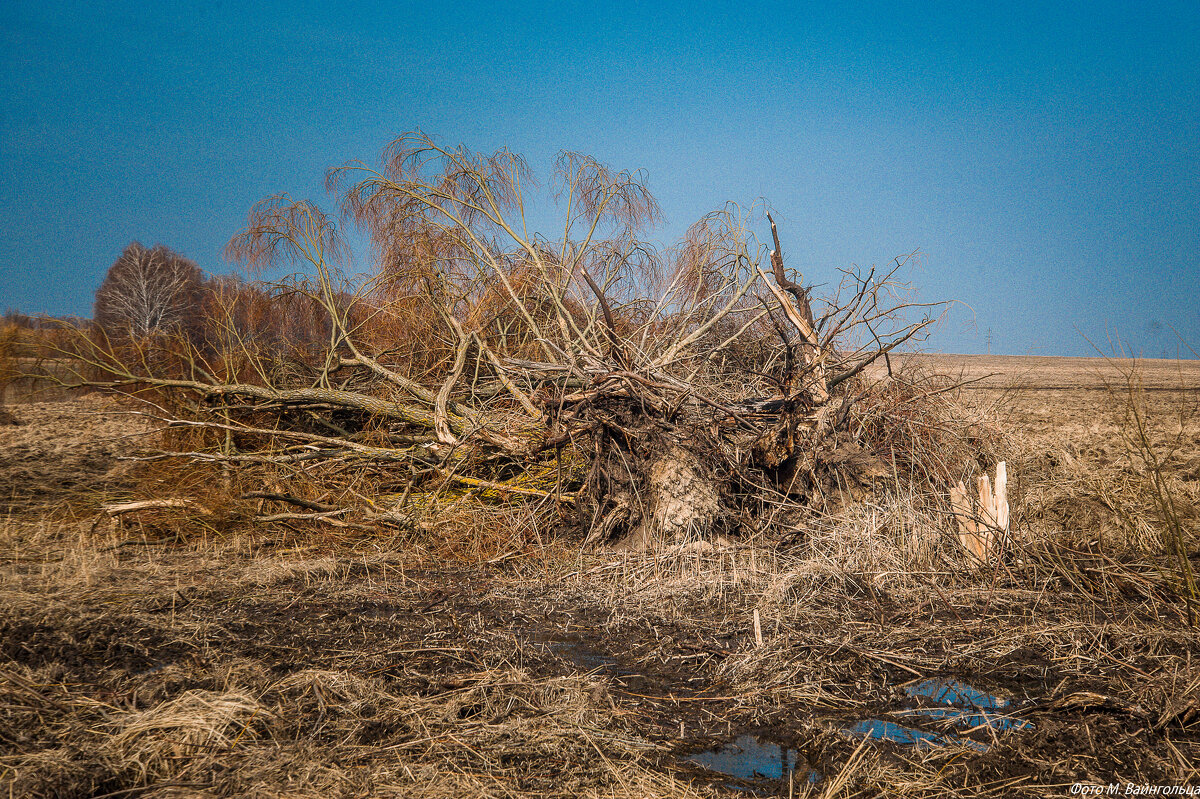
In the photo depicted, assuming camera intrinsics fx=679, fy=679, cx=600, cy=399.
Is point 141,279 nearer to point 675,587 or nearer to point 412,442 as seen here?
point 412,442

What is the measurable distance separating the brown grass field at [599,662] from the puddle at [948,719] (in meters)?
0.02

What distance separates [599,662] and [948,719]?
1.81 meters

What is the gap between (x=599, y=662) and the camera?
395 centimetres

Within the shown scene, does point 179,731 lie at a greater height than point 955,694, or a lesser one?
greater

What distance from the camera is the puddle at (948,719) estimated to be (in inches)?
116

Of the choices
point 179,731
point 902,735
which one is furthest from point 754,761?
point 179,731

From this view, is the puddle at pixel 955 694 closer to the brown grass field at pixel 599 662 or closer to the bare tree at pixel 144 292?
the brown grass field at pixel 599 662

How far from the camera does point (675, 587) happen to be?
5.09 metres

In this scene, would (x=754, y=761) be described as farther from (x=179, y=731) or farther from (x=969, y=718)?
(x=179, y=731)

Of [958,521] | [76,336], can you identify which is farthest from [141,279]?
[958,521]

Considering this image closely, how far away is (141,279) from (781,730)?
116 ft

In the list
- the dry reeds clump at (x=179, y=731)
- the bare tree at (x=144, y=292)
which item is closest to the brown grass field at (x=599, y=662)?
the dry reeds clump at (x=179, y=731)

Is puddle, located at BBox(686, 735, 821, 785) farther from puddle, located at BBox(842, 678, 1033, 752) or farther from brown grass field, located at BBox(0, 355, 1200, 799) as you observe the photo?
puddle, located at BBox(842, 678, 1033, 752)

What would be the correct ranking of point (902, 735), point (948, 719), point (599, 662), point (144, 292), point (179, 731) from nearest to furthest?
1. point (179, 731)
2. point (902, 735)
3. point (948, 719)
4. point (599, 662)
5. point (144, 292)
